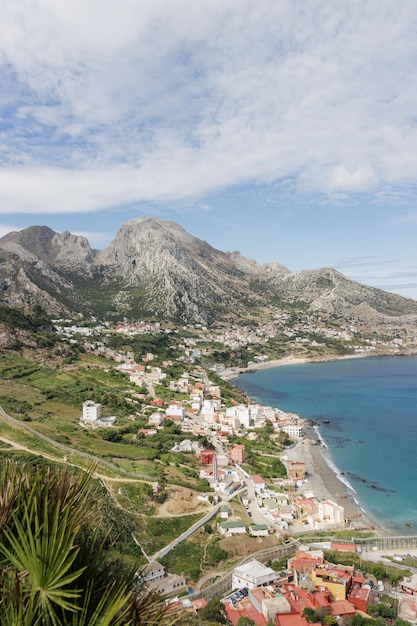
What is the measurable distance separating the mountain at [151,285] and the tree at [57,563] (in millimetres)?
102571

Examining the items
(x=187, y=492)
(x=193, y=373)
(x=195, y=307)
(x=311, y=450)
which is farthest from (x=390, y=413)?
(x=195, y=307)

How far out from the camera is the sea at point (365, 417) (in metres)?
36.2

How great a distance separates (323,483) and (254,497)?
7903 mm

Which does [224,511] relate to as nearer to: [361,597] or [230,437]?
[361,597]

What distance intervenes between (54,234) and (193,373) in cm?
13595

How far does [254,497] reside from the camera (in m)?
33.4

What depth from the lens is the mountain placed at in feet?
408

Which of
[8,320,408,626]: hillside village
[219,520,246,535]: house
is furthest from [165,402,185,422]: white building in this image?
[219,520,246,535]: house

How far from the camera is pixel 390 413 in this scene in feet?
204

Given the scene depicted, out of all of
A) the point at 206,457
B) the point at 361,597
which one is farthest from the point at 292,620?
the point at 206,457

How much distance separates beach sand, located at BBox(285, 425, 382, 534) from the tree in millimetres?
31310

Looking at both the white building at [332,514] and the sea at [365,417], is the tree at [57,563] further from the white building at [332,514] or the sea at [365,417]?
the sea at [365,417]

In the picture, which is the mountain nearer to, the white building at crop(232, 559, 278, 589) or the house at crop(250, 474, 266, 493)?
the house at crop(250, 474, 266, 493)

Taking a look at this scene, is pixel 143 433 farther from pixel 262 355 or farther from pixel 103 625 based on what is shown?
pixel 262 355
